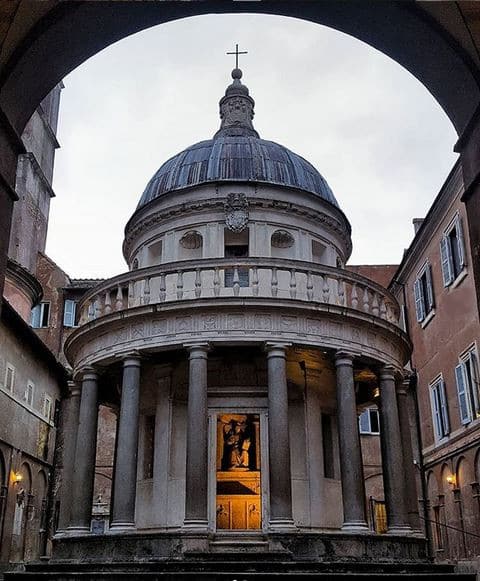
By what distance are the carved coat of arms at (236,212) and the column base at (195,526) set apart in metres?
9.72

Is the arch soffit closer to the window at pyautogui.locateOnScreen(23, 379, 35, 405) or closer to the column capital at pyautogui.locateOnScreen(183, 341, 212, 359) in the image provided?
the column capital at pyautogui.locateOnScreen(183, 341, 212, 359)

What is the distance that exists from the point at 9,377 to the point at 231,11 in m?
19.8

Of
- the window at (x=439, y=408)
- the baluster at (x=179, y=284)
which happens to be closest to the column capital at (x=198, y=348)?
the baluster at (x=179, y=284)

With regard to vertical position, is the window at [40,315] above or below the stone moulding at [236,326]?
above

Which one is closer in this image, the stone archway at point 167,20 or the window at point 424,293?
the stone archway at point 167,20

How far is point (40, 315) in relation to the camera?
120 ft

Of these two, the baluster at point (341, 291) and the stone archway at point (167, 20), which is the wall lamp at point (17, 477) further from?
the stone archway at point (167, 20)

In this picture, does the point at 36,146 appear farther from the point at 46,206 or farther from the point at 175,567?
the point at 175,567

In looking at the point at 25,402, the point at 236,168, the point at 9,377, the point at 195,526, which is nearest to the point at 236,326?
the point at 195,526

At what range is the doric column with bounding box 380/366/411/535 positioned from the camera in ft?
61.7

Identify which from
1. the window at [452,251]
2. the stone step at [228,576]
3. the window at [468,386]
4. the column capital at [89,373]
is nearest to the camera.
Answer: the stone step at [228,576]

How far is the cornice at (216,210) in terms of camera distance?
23.4m

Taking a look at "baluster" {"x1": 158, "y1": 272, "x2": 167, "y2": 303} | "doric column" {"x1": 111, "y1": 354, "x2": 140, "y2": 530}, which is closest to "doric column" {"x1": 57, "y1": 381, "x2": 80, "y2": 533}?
"doric column" {"x1": 111, "y1": 354, "x2": 140, "y2": 530}

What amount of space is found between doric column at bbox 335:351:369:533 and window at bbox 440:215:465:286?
7.79 metres
